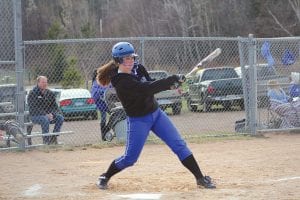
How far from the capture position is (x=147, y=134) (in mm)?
6992

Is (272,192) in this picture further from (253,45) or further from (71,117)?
(71,117)

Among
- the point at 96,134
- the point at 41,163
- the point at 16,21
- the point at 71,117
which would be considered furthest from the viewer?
the point at 71,117

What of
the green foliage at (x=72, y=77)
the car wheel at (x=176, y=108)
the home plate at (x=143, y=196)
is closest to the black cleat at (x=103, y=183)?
the home plate at (x=143, y=196)

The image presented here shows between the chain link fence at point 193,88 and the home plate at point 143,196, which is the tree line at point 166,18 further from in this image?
the home plate at point 143,196

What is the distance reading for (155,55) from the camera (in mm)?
21391

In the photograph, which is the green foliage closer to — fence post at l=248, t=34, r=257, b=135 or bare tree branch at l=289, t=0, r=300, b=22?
fence post at l=248, t=34, r=257, b=135

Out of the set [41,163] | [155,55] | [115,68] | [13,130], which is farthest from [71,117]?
[115,68]

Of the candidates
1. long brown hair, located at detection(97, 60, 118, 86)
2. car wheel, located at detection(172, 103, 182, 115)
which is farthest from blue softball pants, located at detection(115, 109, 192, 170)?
car wheel, located at detection(172, 103, 182, 115)

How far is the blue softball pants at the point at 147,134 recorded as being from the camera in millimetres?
6926

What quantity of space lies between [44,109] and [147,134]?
575cm

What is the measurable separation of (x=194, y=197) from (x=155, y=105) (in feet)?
4.08

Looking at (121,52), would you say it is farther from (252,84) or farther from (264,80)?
(264,80)

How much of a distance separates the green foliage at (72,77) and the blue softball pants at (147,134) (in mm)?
15773

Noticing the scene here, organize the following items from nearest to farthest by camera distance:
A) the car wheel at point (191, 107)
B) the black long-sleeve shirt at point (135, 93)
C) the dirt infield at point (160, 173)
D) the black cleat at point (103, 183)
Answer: the black long-sleeve shirt at point (135, 93) → the dirt infield at point (160, 173) → the black cleat at point (103, 183) → the car wheel at point (191, 107)
